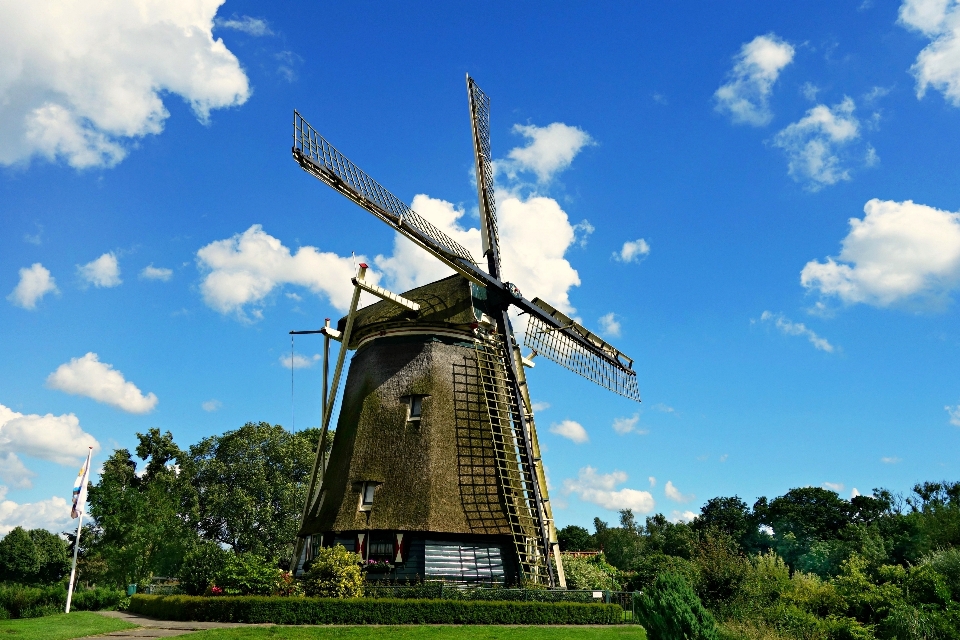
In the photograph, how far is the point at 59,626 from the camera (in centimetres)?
1744

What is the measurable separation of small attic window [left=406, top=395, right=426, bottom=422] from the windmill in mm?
36

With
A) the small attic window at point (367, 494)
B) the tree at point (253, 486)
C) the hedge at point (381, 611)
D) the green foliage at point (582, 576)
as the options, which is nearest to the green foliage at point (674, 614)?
the hedge at point (381, 611)

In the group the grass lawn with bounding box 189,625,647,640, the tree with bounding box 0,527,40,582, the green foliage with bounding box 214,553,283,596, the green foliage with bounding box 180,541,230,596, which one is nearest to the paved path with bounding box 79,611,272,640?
the grass lawn with bounding box 189,625,647,640

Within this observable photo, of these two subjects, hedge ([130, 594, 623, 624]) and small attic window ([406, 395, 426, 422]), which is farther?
small attic window ([406, 395, 426, 422])

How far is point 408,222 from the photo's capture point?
74.7 ft

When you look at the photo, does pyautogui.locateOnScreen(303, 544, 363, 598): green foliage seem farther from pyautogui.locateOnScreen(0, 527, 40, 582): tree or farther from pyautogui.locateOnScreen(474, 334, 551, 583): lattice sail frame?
pyautogui.locateOnScreen(0, 527, 40, 582): tree

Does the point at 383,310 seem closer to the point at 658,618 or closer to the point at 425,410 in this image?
the point at 425,410

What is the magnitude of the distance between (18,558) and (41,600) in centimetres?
→ 4585

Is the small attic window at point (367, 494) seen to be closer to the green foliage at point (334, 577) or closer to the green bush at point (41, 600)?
the green foliage at point (334, 577)


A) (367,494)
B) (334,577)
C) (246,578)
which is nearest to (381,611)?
(334,577)

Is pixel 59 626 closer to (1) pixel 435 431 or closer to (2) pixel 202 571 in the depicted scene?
(2) pixel 202 571

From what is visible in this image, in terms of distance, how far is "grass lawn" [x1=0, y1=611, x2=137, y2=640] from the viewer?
1551cm

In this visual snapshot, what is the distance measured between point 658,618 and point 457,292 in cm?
1537

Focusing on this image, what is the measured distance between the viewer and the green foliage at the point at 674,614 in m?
10.9
